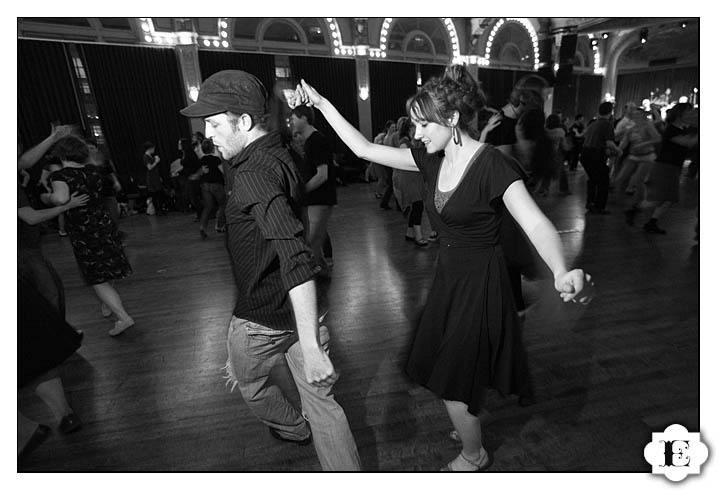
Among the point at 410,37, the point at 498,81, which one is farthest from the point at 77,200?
the point at 498,81

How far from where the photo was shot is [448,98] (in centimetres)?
124

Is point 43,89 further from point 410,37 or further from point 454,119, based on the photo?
point 454,119

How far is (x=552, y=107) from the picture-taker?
54.2ft

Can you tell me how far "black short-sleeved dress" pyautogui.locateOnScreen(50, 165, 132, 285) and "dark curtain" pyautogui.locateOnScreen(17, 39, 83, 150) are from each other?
620cm

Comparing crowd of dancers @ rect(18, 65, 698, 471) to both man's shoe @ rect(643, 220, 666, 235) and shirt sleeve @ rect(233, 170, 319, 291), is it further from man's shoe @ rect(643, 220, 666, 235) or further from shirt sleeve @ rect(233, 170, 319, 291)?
man's shoe @ rect(643, 220, 666, 235)

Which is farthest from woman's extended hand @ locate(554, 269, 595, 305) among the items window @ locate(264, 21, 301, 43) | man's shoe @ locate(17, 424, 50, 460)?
window @ locate(264, 21, 301, 43)

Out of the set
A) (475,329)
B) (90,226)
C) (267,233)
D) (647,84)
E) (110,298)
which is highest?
(647,84)

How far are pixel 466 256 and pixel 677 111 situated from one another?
393 cm

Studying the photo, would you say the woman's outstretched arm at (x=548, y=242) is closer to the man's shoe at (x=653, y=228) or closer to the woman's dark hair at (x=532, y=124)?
the woman's dark hair at (x=532, y=124)

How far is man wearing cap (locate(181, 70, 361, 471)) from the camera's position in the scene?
1.05 metres

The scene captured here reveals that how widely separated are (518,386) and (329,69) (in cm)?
1028

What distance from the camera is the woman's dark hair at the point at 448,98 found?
4.07 ft

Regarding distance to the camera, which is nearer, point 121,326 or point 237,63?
point 121,326
